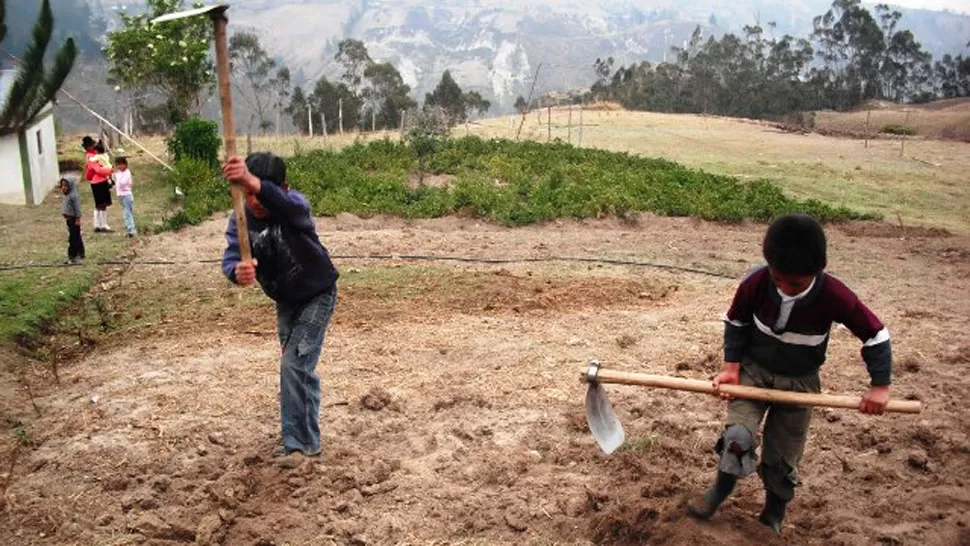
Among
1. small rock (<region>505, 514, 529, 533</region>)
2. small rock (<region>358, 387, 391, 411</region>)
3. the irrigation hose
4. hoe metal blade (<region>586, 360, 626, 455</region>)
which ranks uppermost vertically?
hoe metal blade (<region>586, 360, 626, 455</region>)

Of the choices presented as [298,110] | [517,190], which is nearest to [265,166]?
[517,190]

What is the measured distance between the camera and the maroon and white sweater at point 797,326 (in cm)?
348

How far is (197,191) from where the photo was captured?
1555cm

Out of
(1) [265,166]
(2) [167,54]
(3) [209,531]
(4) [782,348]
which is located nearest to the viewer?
(4) [782,348]

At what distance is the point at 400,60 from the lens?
163625mm

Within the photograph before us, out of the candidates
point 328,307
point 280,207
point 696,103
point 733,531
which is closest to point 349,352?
point 328,307

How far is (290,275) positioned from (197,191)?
39.5 feet

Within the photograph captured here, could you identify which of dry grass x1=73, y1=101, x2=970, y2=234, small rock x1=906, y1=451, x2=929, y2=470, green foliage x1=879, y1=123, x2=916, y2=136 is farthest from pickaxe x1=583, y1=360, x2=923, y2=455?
green foliage x1=879, y1=123, x2=916, y2=136

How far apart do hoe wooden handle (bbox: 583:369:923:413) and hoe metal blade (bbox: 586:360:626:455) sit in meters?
0.24

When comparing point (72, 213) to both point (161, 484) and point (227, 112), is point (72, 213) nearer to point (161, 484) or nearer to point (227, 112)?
point (161, 484)

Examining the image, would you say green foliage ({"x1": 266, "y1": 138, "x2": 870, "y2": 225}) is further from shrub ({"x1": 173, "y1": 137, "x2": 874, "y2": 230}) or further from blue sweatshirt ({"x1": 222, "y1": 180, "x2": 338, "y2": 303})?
blue sweatshirt ({"x1": 222, "y1": 180, "x2": 338, "y2": 303})

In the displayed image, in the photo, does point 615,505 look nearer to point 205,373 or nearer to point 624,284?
point 205,373

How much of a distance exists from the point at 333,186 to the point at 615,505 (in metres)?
12.2

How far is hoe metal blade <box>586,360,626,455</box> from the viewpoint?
3.99 m
